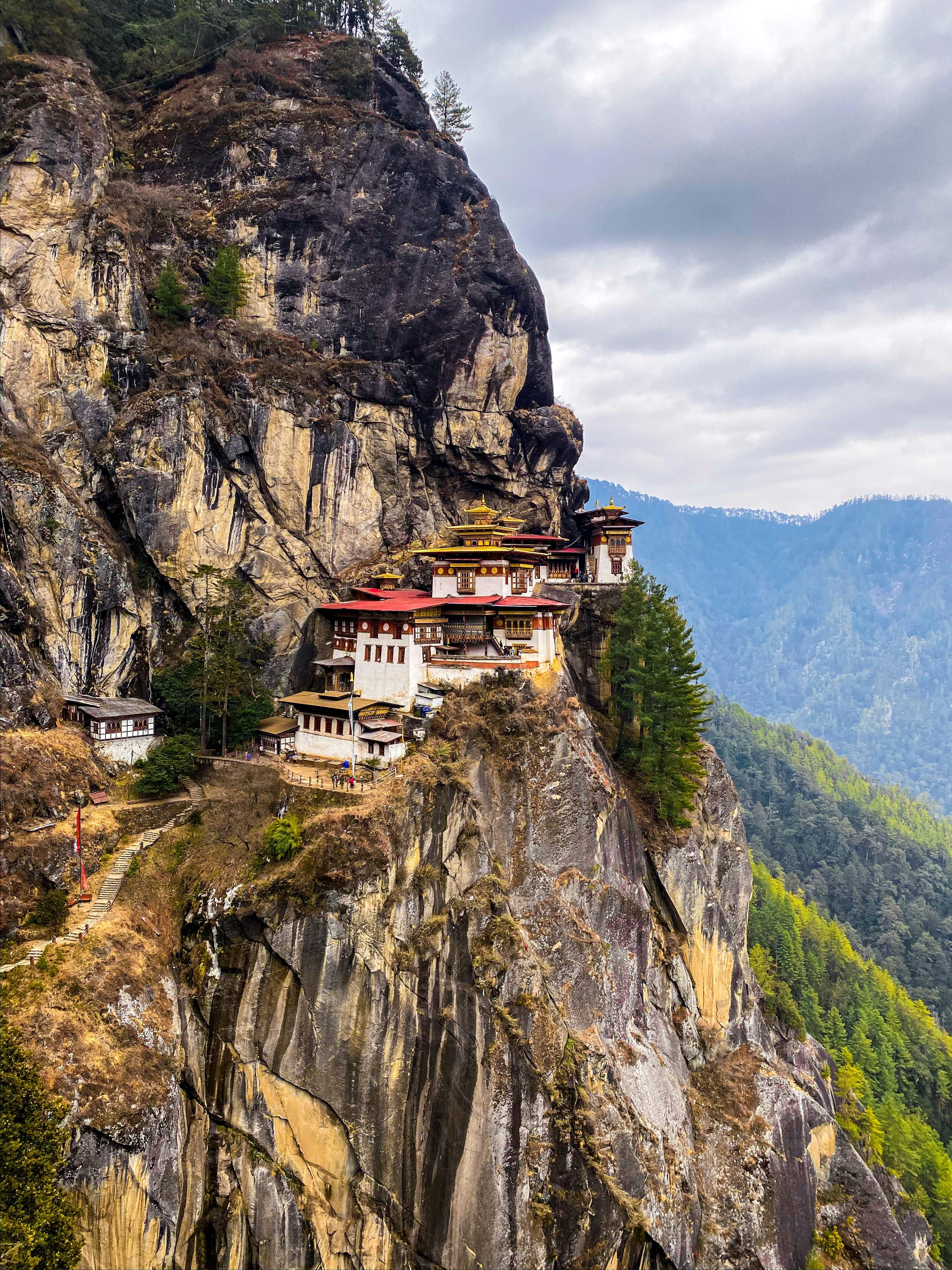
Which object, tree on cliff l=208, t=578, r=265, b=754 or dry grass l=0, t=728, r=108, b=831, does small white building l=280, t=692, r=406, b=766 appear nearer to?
tree on cliff l=208, t=578, r=265, b=754

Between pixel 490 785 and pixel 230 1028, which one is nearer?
pixel 230 1028

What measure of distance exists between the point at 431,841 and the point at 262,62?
57.5m

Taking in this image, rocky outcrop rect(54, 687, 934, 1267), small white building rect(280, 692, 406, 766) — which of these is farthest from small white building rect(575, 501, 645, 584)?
small white building rect(280, 692, 406, 766)

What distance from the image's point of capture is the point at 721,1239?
30.5 meters

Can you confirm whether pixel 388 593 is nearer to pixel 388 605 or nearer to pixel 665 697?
pixel 388 605

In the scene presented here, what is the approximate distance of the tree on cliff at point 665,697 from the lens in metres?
38.2

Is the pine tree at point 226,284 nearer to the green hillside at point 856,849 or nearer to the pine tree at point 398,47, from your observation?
the pine tree at point 398,47

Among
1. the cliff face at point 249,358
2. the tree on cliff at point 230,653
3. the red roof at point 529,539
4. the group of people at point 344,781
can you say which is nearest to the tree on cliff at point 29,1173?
the group of people at point 344,781

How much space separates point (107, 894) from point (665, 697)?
93.8ft

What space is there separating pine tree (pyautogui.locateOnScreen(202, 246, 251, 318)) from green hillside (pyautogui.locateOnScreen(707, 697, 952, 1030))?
Answer: 87.9 m

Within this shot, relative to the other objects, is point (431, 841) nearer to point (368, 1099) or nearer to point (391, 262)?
point (368, 1099)

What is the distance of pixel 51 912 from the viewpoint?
24.1 m

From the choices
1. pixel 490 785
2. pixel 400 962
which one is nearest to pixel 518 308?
pixel 490 785

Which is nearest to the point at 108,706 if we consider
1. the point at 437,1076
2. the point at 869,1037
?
the point at 437,1076
